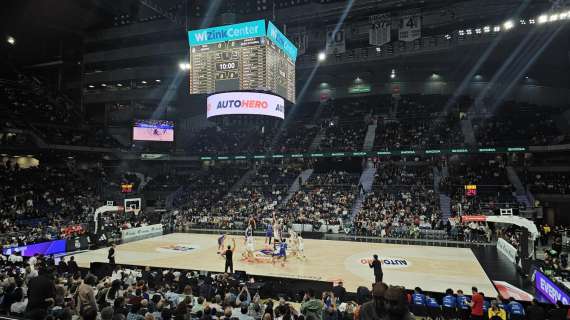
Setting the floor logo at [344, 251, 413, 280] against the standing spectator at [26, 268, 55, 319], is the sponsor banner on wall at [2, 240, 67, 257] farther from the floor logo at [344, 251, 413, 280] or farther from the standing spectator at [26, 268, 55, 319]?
the floor logo at [344, 251, 413, 280]

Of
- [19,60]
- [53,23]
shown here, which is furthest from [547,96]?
[19,60]

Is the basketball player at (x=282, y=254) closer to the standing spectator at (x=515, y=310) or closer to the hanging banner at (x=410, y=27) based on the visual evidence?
the standing spectator at (x=515, y=310)

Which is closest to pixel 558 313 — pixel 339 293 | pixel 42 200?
pixel 339 293

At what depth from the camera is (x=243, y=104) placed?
18609 mm

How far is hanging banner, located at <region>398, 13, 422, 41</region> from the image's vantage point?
27.2 meters

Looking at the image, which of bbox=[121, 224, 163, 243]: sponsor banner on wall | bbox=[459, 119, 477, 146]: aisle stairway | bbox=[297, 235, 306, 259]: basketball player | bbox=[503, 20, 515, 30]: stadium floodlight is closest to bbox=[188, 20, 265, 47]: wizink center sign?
bbox=[297, 235, 306, 259]: basketball player

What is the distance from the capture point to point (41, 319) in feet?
17.4

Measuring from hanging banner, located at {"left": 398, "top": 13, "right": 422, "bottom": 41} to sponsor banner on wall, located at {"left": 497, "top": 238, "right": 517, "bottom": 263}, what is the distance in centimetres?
1465

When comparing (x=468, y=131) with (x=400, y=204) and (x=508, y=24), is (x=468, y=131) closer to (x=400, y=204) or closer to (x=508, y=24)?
(x=508, y=24)

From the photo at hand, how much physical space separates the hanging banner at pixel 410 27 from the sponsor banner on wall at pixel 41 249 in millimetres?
25579

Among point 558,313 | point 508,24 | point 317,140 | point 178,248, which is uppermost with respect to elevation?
point 508,24

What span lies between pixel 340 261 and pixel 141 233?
1660 centimetres

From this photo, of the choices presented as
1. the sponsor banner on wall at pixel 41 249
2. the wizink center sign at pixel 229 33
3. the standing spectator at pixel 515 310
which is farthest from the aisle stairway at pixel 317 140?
the standing spectator at pixel 515 310

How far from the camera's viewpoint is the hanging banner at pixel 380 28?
27.9 meters
